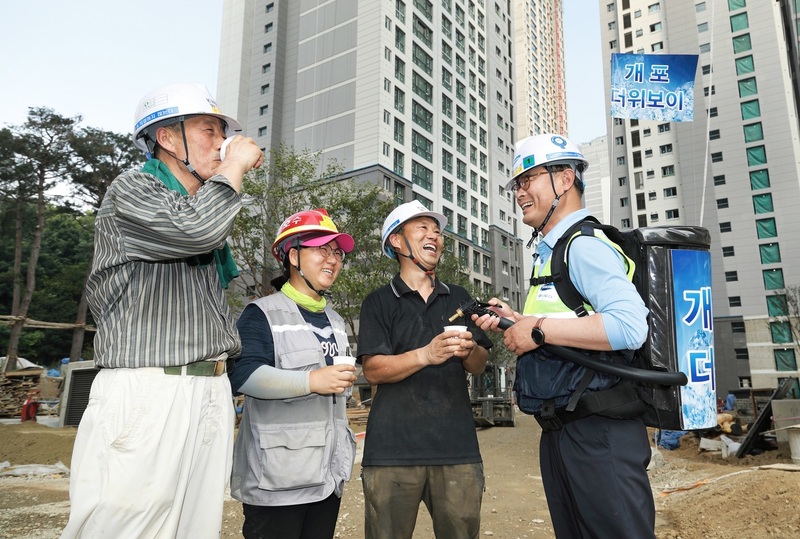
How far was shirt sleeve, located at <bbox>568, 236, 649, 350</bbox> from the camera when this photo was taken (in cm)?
225

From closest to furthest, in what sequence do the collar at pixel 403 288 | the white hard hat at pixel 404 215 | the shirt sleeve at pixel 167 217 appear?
the shirt sleeve at pixel 167 217 < the collar at pixel 403 288 < the white hard hat at pixel 404 215

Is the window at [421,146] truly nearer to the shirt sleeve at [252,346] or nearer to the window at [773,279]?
the window at [773,279]

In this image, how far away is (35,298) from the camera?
42625 mm

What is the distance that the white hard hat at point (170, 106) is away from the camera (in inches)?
97.1

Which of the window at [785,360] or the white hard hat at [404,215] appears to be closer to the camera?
the white hard hat at [404,215]

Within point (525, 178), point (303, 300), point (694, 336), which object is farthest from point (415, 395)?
point (694, 336)

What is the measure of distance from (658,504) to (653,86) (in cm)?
747

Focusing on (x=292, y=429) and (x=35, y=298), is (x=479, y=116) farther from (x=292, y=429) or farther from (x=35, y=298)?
(x=292, y=429)

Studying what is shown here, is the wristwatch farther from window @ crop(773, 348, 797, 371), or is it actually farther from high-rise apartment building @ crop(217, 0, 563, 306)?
window @ crop(773, 348, 797, 371)

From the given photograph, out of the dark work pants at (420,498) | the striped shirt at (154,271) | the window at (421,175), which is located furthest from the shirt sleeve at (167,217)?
the window at (421,175)

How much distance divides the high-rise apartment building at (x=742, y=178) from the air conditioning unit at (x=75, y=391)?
140ft

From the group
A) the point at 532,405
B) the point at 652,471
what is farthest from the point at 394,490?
the point at 652,471

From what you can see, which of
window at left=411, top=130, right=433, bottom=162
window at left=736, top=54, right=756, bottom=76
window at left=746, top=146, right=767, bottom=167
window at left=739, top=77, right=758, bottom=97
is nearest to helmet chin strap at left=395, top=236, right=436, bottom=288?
window at left=411, top=130, right=433, bottom=162

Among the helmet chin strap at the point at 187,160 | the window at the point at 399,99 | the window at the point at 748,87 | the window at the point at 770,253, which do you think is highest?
the window at the point at 748,87
